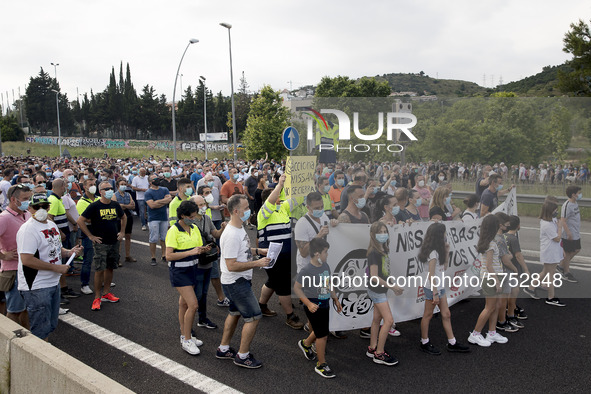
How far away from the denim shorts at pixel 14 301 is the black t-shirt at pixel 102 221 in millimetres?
1665

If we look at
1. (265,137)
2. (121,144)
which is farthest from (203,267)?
(121,144)

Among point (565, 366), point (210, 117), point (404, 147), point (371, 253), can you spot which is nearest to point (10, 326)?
point (371, 253)

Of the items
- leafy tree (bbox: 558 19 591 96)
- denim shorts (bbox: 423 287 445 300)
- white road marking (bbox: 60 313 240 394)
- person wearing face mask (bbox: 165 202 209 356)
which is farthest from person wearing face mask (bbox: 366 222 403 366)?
leafy tree (bbox: 558 19 591 96)

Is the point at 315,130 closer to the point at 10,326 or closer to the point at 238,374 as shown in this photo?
the point at 238,374

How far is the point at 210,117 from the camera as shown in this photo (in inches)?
3081

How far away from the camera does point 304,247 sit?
5.05m

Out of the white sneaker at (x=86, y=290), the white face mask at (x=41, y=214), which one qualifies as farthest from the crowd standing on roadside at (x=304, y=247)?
the white sneaker at (x=86, y=290)

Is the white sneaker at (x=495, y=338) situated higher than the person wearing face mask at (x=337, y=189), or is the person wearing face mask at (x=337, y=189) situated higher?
the person wearing face mask at (x=337, y=189)

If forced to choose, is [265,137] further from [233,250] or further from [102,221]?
[233,250]

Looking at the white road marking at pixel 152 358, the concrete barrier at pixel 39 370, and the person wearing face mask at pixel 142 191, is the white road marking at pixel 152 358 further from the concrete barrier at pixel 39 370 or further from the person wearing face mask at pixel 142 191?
the person wearing face mask at pixel 142 191

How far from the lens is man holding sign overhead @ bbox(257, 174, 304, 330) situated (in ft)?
19.4

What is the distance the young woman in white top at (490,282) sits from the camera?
17.3 ft

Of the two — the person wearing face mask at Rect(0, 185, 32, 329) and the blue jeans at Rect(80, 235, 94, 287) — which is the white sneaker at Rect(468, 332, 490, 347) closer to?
the person wearing face mask at Rect(0, 185, 32, 329)

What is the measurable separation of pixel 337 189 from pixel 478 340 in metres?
2.99
